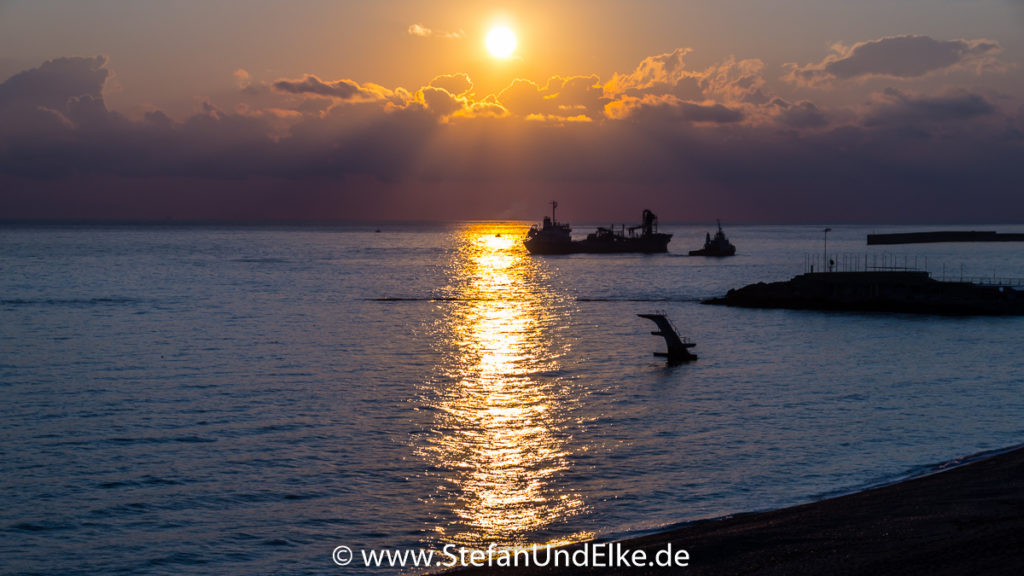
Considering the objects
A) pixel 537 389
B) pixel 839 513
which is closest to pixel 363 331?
pixel 537 389

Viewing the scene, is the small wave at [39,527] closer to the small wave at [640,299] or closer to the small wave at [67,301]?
the small wave at [67,301]

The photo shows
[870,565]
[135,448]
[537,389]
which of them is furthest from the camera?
[537,389]

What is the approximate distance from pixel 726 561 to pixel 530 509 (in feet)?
20.9

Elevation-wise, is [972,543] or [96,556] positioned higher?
[972,543]

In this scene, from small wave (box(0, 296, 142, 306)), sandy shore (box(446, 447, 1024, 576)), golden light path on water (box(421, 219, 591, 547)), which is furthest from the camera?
small wave (box(0, 296, 142, 306))

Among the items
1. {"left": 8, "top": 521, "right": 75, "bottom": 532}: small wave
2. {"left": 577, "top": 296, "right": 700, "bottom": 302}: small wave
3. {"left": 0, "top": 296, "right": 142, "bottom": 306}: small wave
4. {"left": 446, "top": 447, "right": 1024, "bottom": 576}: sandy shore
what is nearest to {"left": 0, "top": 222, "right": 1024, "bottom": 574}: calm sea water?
{"left": 8, "top": 521, "right": 75, "bottom": 532}: small wave

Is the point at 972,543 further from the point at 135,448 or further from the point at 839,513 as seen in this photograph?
the point at 135,448

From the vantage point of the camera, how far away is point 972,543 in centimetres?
1638

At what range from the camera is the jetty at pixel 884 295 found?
75375mm

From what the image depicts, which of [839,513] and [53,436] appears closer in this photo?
[839,513]

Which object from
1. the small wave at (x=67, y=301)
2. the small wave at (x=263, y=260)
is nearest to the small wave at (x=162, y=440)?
the small wave at (x=67, y=301)

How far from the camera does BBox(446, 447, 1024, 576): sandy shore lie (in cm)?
1558

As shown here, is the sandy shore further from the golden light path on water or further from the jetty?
the jetty

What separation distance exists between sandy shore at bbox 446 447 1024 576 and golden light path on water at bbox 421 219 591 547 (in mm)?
3254
